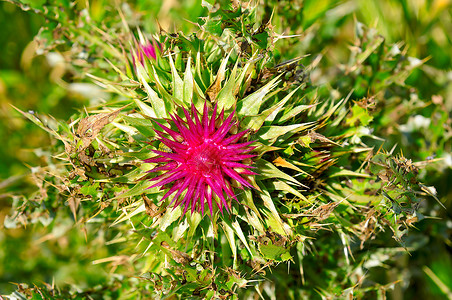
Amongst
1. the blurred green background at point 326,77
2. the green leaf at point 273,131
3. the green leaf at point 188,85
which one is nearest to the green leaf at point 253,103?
the green leaf at point 273,131

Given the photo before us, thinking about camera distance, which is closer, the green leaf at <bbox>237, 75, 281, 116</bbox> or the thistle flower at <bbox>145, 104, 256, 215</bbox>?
the thistle flower at <bbox>145, 104, 256, 215</bbox>

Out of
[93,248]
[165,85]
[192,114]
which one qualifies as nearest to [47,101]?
[93,248]

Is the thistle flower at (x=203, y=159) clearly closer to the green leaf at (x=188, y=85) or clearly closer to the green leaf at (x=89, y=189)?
the green leaf at (x=188, y=85)

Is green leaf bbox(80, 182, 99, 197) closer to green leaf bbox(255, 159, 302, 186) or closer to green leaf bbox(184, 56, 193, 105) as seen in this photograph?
green leaf bbox(184, 56, 193, 105)

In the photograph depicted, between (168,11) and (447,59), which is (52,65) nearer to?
(168,11)

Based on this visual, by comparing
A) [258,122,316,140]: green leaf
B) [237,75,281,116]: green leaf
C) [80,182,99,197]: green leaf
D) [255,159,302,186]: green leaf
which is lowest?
[80,182,99,197]: green leaf

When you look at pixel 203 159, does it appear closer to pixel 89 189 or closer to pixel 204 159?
pixel 204 159

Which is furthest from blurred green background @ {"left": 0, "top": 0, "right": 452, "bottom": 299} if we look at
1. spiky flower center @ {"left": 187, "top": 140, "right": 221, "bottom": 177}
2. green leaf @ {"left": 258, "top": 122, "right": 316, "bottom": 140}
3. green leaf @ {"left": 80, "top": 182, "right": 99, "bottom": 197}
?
spiky flower center @ {"left": 187, "top": 140, "right": 221, "bottom": 177}
